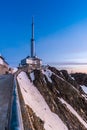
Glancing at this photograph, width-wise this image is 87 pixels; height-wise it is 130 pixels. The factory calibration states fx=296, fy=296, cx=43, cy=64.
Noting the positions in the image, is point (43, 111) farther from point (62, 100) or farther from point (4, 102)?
point (4, 102)

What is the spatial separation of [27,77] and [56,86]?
36.0 feet

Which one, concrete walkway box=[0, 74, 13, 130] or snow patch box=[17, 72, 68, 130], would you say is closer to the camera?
concrete walkway box=[0, 74, 13, 130]

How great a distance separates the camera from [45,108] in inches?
2552

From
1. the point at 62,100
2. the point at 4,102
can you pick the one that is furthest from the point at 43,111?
the point at 4,102

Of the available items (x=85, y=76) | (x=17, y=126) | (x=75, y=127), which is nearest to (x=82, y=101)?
(x=75, y=127)

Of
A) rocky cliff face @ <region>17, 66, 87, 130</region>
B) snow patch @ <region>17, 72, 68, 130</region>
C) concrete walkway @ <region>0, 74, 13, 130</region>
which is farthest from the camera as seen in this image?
rocky cliff face @ <region>17, 66, 87, 130</region>

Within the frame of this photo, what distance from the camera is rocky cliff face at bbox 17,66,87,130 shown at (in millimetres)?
67938

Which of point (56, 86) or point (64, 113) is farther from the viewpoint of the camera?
point (56, 86)

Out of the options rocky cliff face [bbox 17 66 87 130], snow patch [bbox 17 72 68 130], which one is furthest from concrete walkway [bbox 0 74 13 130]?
rocky cliff face [bbox 17 66 87 130]

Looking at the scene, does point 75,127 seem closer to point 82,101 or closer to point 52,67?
point 82,101

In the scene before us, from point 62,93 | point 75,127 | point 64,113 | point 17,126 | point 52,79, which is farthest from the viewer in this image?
point 52,79

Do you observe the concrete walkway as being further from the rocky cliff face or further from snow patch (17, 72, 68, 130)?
the rocky cliff face

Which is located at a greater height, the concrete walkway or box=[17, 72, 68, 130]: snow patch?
the concrete walkway

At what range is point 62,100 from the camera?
271 ft
